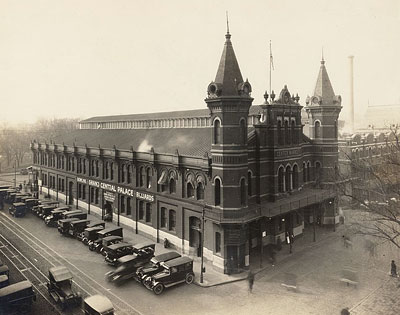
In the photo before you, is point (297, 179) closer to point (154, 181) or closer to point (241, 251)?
point (241, 251)

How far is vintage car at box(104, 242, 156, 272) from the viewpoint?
81.2 ft

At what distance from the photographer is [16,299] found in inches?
775

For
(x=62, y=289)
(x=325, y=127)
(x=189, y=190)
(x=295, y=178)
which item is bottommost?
(x=62, y=289)

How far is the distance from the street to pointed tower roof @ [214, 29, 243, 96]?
15.0 m

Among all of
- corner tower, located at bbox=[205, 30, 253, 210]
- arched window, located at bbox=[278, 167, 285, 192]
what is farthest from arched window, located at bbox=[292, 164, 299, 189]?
corner tower, located at bbox=[205, 30, 253, 210]

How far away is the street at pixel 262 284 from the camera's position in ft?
69.3

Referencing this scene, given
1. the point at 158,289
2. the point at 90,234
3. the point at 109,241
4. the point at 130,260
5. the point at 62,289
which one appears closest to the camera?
the point at 62,289

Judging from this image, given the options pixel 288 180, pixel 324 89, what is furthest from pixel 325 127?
pixel 288 180

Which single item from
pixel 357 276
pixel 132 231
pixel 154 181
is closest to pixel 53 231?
pixel 132 231

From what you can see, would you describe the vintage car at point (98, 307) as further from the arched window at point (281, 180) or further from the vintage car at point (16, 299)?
the arched window at point (281, 180)

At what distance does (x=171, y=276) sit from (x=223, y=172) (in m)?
8.85

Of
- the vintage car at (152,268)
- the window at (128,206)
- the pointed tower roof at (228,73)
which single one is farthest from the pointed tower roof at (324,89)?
the vintage car at (152,268)

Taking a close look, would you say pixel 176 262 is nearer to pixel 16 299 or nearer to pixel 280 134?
pixel 16 299

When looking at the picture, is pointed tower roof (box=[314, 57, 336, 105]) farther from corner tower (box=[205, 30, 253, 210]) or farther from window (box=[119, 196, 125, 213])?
window (box=[119, 196, 125, 213])
